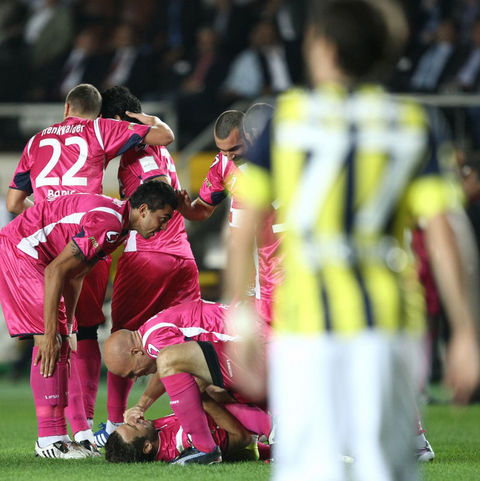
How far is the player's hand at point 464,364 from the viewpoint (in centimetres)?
250

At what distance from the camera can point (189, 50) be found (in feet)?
46.8

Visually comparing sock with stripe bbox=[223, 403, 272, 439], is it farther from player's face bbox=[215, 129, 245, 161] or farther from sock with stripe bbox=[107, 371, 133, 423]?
player's face bbox=[215, 129, 245, 161]

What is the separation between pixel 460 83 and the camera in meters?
12.8

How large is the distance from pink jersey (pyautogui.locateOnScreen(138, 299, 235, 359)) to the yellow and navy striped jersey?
3138mm

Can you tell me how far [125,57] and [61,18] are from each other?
3.70 ft

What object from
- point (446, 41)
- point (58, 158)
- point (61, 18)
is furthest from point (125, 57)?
point (58, 158)

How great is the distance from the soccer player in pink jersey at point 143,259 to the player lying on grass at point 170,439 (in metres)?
1.32

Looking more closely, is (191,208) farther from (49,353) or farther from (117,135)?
(49,353)

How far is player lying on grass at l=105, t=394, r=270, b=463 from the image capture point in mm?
5684

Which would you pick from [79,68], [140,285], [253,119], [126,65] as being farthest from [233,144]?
[79,68]

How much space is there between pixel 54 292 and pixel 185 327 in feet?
2.44

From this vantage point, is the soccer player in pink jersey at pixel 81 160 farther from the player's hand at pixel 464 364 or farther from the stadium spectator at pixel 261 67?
the stadium spectator at pixel 261 67

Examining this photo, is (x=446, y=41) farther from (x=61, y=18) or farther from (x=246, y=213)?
(x=246, y=213)

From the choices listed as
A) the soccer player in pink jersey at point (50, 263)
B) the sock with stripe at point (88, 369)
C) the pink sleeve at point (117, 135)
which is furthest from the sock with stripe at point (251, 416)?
the pink sleeve at point (117, 135)
